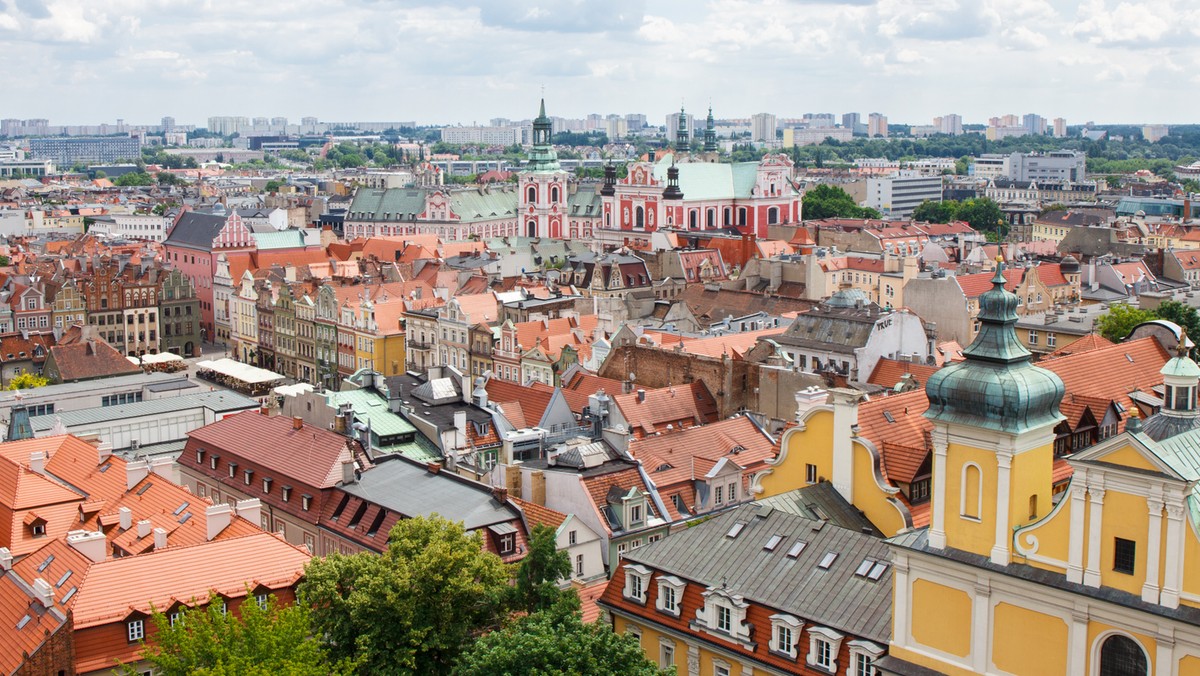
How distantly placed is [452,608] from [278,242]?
12011 cm

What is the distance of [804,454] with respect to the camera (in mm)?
48875

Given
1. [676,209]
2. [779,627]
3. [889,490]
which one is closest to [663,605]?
[779,627]

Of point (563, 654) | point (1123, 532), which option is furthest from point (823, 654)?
point (1123, 532)

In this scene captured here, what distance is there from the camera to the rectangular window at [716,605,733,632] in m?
39.2

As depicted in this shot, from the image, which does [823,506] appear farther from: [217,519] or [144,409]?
[144,409]

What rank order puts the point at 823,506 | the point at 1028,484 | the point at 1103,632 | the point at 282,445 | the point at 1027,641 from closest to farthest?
the point at 1103,632 → the point at 1027,641 → the point at 1028,484 → the point at 823,506 → the point at 282,445

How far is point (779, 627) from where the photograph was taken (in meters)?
37.8

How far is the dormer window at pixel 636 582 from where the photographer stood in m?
41.7

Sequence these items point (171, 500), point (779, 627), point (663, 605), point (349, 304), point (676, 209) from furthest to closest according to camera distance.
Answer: point (676, 209) < point (349, 304) < point (171, 500) < point (663, 605) < point (779, 627)

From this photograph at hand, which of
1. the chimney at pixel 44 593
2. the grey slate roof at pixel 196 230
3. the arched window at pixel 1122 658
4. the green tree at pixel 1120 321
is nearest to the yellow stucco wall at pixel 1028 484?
the arched window at pixel 1122 658

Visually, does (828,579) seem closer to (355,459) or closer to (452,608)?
(452,608)

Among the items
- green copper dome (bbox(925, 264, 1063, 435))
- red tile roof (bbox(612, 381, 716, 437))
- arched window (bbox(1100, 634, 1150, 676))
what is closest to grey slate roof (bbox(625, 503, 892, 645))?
arched window (bbox(1100, 634, 1150, 676))

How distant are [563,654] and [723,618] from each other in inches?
279

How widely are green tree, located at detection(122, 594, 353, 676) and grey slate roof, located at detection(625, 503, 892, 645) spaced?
37.8 feet
